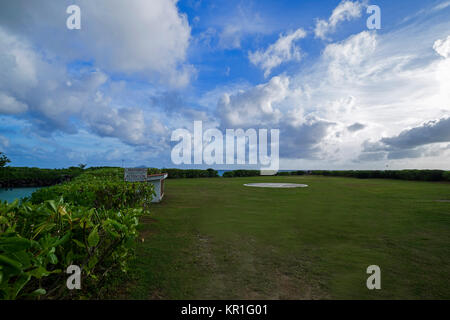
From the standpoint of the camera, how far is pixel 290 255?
172 inches

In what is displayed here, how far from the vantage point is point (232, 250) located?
462cm

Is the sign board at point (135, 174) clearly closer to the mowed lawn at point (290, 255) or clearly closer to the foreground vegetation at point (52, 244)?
the mowed lawn at point (290, 255)

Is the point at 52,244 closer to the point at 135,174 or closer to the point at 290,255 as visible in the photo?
the point at 290,255

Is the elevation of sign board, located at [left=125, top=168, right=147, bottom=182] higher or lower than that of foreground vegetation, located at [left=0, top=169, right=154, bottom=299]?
higher

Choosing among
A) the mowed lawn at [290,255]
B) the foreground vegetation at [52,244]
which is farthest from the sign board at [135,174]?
the foreground vegetation at [52,244]

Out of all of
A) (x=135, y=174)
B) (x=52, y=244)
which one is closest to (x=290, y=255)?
(x=52, y=244)

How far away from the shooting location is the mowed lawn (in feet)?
10.4

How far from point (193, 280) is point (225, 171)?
29.5 m

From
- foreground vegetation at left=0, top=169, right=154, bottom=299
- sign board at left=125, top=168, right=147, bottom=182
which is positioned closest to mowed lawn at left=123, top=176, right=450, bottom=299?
foreground vegetation at left=0, top=169, right=154, bottom=299

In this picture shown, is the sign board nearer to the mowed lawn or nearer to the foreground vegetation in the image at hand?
the mowed lawn

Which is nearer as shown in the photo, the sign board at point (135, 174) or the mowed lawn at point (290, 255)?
the mowed lawn at point (290, 255)

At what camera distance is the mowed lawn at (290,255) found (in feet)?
10.4

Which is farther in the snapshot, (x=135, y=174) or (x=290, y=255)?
(x=135, y=174)
